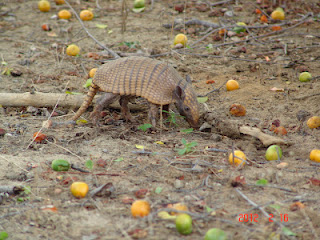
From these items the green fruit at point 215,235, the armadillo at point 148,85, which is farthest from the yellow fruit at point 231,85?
the green fruit at point 215,235

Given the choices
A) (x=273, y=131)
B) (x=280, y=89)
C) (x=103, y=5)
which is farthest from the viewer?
(x=103, y=5)

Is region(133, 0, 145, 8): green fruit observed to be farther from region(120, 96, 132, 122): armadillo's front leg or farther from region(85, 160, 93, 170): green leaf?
region(85, 160, 93, 170): green leaf

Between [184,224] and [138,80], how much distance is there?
2624 millimetres

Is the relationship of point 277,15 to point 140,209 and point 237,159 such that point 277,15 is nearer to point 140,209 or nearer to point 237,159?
point 237,159

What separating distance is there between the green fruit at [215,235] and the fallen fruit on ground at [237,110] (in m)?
2.82

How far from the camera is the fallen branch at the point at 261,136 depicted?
4551 mm

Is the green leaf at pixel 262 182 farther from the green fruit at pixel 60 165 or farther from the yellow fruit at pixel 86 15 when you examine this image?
the yellow fruit at pixel 86 15

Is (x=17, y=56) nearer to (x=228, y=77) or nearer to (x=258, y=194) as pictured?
(x=228, y=77)

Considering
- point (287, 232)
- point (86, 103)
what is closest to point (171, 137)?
point (86, 103)

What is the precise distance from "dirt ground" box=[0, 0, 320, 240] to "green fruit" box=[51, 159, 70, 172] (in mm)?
65

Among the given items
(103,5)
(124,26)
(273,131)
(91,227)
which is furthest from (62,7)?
(91,227)

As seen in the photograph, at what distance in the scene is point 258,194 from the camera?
3.61 metres

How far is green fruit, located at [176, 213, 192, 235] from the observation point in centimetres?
299

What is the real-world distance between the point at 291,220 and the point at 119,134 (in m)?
2.48
